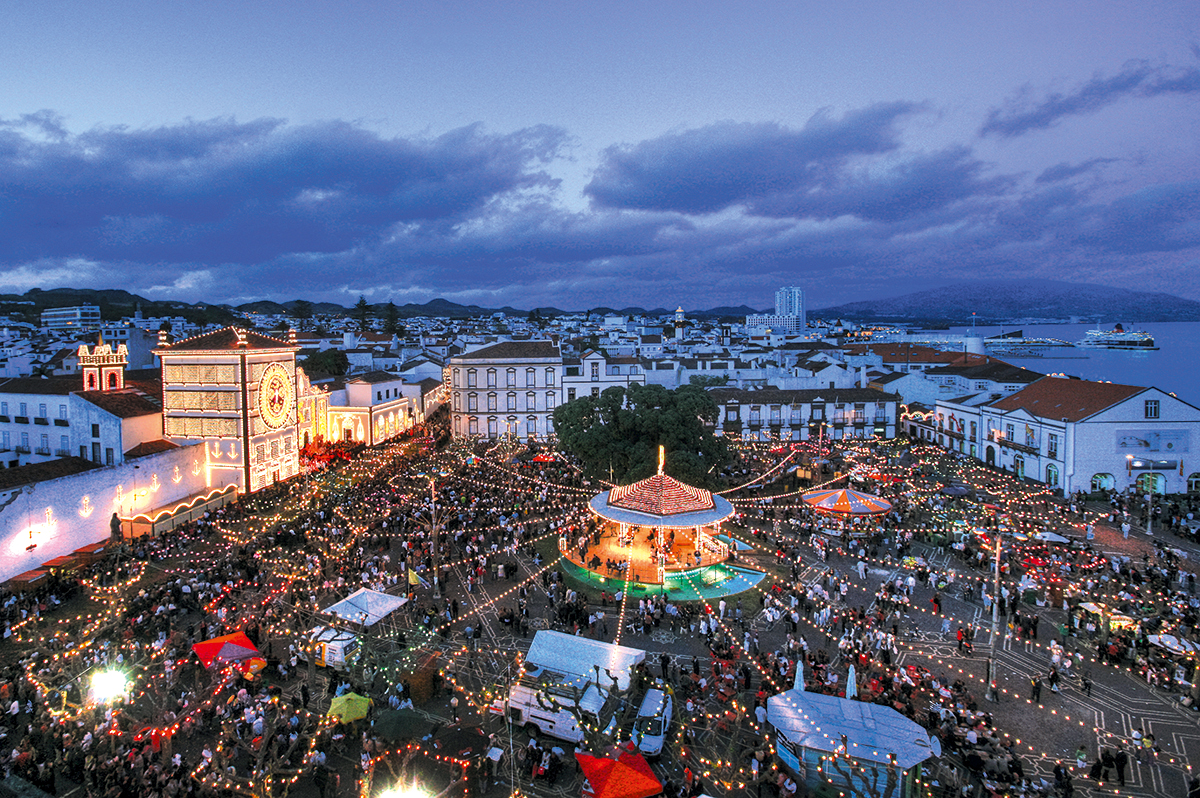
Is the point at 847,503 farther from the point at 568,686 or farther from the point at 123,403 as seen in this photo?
the point at 123,403

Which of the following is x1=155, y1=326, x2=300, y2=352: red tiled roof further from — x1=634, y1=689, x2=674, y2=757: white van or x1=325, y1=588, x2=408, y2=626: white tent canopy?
x1=634, y1=689, x2=674, y2=757: white van

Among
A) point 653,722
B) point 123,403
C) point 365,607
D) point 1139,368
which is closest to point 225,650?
point 365,607

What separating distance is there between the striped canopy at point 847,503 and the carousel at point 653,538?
500 cm

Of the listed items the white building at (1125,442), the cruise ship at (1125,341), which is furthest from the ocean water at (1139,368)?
the white building at (1125,442)

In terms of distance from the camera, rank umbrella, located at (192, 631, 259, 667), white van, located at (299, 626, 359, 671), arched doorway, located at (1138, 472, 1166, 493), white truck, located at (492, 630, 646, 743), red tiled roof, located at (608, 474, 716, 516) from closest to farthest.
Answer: white truck, located at (492, 630, 646, 743) < umbrella, located at (192, 631, 259, 667) < white van, located at (299, 626, 359, 671) < red tiled roof, located at (608, 474, 716, 516) < arched doorway, located at (1138, 472, 1166, 493)

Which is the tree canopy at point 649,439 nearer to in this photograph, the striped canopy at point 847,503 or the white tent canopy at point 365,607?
the striped canopy at point 847,503

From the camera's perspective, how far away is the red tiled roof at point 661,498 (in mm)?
23797

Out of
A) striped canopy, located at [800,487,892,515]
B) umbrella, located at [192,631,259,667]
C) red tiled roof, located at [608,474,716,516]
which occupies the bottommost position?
umbrella, located at [192,631,259,667]

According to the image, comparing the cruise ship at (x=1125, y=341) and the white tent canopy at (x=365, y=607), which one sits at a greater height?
the cruise ship at (x=1125, y=341)

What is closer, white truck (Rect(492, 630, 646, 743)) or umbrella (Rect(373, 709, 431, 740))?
umbrella (Rect(373, 709, 431, 740))

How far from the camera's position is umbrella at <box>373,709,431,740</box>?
1286 centimetres

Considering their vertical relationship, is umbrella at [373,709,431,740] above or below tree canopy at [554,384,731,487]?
below

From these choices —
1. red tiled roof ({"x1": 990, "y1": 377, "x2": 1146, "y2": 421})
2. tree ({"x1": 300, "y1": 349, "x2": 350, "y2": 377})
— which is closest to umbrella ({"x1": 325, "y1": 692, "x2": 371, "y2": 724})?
red tiled roof ({"x1": 990, "y1": 377, "x2": 1146, "y2": 421})

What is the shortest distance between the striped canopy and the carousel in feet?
16.4
